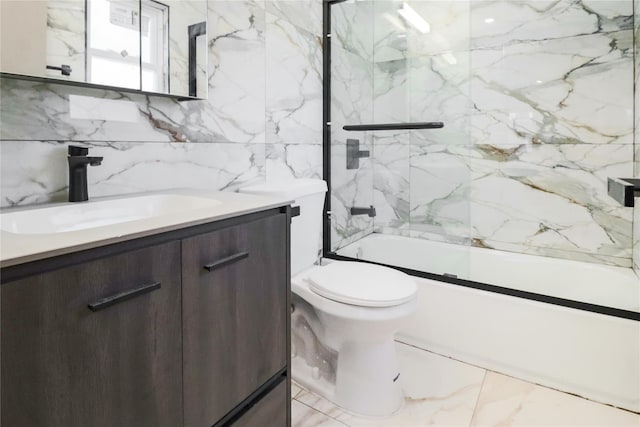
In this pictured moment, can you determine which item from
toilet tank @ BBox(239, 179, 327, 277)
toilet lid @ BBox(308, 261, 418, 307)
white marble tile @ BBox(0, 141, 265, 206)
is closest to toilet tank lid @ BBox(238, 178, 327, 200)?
toilet tank @ BBox(239, 179, 327, 277)

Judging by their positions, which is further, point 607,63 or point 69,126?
point 607,63

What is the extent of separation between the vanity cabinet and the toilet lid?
0.36 meters

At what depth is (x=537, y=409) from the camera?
62.9 inches

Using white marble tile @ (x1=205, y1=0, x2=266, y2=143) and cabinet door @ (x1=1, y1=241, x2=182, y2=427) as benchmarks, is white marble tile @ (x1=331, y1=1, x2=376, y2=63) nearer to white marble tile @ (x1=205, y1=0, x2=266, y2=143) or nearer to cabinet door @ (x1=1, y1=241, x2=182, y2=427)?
white marble tile @ (x1=205, y1=0, x2=266, y2=143)

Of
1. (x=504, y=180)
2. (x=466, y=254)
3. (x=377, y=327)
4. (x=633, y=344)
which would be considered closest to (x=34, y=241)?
(x=377, y=327)

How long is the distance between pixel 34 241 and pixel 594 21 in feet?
9.02

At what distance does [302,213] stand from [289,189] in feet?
0.46

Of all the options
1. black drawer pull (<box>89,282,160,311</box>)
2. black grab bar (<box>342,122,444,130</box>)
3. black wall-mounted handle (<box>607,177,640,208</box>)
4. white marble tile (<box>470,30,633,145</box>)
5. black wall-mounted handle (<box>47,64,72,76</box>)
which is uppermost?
white marble tile (<box>470,30,633,145</box>)

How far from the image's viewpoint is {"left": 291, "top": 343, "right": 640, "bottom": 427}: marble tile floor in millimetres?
1529

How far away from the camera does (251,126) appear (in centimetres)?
185

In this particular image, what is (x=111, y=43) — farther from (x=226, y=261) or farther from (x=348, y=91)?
(x=348, y=91)

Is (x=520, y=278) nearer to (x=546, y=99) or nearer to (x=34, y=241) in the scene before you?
(x=546, y=99)

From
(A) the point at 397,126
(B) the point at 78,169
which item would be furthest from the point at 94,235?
(A) the point at 397,126

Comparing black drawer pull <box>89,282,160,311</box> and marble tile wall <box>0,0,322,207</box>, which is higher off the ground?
marble tile wall <box>0,0,322,207</box>
